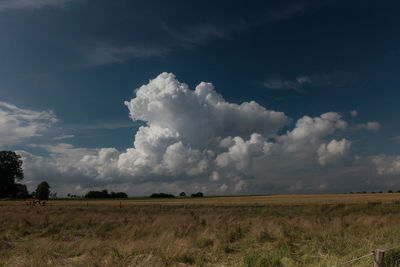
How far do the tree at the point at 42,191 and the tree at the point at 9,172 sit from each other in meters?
11.4

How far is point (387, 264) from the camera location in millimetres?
7508

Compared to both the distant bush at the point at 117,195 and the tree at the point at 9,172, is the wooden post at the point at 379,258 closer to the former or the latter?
the tree at the point at 9,172

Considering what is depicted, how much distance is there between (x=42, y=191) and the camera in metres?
112

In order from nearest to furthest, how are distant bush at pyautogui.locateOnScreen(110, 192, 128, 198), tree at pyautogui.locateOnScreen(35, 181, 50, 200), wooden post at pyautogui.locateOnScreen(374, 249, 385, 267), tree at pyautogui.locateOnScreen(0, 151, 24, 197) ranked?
wooden post at pyautogui.locateOnScreen(374, 249, 385, 267)
tree at pyautogui.locateOnScreen(0, 151, 24, 197)
tree at pyautogui.locateOnScreen(35, 181, 50, 200)
distant bush at pyautogui.locateOnScreen(110, 192, 128, 198)

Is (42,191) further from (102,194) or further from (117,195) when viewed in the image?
(117,195)

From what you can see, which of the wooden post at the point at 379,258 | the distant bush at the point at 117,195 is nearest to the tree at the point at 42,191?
the distant bush at the point at 117,195

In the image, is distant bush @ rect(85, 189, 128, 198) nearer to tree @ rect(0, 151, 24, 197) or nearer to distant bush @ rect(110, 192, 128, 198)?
distant bush @ rect(110, 192, 128, 198)

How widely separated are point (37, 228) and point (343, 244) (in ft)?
60.1

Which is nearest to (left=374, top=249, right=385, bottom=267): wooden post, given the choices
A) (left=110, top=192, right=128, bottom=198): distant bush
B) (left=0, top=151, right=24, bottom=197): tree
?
(left=0, top=151, right=24, bottom=197): tree

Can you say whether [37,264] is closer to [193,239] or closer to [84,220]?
[193,239]

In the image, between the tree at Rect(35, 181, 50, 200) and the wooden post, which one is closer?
the wooden post

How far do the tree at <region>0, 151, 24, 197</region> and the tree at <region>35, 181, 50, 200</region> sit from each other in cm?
1138

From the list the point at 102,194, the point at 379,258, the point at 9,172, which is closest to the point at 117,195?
the point at 102,194

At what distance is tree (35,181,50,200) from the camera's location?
111m
